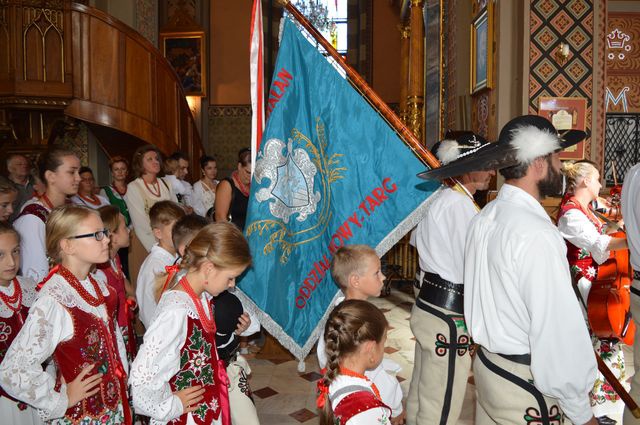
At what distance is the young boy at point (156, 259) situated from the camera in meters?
2.94

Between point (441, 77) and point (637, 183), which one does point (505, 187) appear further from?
point (441, 77)

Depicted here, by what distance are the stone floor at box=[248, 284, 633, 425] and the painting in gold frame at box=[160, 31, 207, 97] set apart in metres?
9.66

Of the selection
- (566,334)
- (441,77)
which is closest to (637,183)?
(566,334)

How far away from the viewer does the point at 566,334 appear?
69.6 inches

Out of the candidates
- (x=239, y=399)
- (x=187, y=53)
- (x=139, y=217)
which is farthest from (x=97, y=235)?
(x=187, y=53)

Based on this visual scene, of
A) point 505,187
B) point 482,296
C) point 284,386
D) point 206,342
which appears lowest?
point 284,386

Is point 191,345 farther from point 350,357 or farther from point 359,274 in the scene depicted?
point 359,274

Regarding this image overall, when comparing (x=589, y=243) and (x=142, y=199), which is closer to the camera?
(x=589, y=243)

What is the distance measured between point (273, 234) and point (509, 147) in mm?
1611

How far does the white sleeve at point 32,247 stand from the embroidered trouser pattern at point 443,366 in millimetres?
2168

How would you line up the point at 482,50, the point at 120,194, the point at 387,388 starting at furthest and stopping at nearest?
the point at 482,50
the point at 120,194
the point at 387,388

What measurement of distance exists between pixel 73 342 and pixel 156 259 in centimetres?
101

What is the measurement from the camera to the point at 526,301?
1821 millimetres

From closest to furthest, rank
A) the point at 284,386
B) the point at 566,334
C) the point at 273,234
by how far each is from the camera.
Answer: the point at 566,334, the point at 273,234, the point at 284,386
